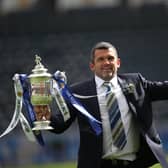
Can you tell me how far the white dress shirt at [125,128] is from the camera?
5.12 m

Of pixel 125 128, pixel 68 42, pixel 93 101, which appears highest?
pixel 68 42

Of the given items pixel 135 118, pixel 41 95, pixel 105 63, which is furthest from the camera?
pixel 135 118

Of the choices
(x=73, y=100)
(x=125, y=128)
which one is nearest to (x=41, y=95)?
(x=73, y=100)

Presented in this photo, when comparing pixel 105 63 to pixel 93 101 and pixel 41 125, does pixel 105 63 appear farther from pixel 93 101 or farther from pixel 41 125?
pixel 41 125

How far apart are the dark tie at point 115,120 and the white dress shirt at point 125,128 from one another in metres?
0.02

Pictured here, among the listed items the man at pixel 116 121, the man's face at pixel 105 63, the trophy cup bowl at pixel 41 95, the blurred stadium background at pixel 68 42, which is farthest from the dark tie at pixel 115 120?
the blurred stadium background at pixel 68 42

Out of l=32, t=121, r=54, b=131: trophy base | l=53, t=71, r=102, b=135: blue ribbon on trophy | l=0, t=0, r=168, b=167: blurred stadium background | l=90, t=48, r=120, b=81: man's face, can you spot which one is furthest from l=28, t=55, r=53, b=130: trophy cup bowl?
l=0, t=0, r=168, b=167: blurred stadium background

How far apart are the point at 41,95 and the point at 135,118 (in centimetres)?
61

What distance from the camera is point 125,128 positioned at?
5.12m

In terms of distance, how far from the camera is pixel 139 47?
16.6m

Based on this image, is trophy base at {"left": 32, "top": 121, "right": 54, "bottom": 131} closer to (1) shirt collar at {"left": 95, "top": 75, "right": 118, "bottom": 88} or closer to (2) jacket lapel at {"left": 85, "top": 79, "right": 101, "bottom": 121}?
(2) jacket lapel at {"left": 85, "top": 79, "right": 101, "bottom": 121}

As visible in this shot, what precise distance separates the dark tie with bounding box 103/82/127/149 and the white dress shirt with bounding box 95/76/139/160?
0.9 inches

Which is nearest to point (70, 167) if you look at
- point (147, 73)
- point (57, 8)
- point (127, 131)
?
point (147, 73)

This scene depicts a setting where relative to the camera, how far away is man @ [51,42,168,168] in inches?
201
